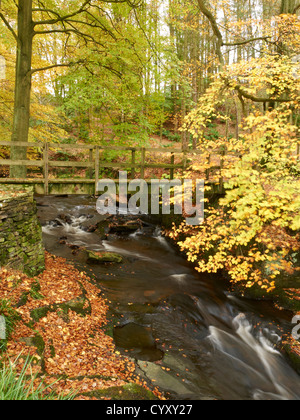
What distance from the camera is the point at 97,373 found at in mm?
4254

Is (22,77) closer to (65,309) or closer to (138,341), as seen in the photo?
(65,309)

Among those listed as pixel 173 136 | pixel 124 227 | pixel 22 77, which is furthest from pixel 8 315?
pixel 173 136

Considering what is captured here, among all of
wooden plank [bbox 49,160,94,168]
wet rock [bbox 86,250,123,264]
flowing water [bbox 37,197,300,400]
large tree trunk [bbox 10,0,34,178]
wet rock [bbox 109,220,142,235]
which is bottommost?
flowing water [bbox 37,197,300,400]

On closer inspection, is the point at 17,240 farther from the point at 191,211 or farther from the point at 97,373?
the point at 191,211

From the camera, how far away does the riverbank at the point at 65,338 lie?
3.69m

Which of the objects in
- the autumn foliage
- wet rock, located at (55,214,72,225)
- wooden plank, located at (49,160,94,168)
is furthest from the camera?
wet rock, located at (55,214,72,225)

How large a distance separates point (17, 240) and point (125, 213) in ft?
27.4

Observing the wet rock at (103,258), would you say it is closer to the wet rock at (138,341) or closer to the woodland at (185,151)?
the woodland at (185,151)

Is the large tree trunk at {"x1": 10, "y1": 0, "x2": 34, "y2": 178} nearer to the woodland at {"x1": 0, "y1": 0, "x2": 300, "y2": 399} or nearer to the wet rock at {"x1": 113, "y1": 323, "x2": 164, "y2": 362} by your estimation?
the woodland at {"x1": 0, "y1": 0, "x2": 300, "y2": 399}

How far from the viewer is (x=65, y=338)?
5.02m

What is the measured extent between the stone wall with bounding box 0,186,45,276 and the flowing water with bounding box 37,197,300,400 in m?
2.14

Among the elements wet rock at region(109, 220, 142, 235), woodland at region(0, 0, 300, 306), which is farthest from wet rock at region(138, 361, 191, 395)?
wet rock at region(109, 220, 142, 235)

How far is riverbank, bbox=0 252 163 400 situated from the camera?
3.69 metres
